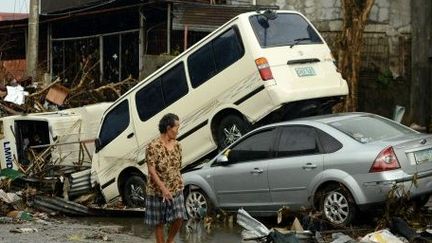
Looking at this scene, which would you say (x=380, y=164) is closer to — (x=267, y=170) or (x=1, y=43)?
(x=267, y=170)

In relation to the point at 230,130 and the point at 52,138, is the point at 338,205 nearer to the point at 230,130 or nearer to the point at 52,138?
the point at 230,130

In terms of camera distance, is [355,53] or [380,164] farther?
[355,53]

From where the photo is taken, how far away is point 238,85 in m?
11.2

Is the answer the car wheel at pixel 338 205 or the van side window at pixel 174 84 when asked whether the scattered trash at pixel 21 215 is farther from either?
the car wheel at pixel 338 205

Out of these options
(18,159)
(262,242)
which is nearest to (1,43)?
(18,159)

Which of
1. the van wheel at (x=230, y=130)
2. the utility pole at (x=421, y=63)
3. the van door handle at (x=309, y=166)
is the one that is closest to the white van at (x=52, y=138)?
the van wheel at (x=230, y=130)

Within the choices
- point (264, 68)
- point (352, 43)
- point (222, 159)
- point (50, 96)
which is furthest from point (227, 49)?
point (50, 96)

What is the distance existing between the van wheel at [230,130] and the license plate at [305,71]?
3.65ft

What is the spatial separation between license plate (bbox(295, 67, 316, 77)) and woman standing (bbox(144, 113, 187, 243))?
3.63 metres

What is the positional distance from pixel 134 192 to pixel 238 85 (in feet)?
9.96

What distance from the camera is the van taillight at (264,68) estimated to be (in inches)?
424

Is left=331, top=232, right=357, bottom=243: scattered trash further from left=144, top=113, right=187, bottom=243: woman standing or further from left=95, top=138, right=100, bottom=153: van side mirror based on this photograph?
left=95, top=138, right=100, bottom=153: van side mirror

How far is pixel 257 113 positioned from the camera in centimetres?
1101

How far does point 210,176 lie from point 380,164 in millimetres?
2937
